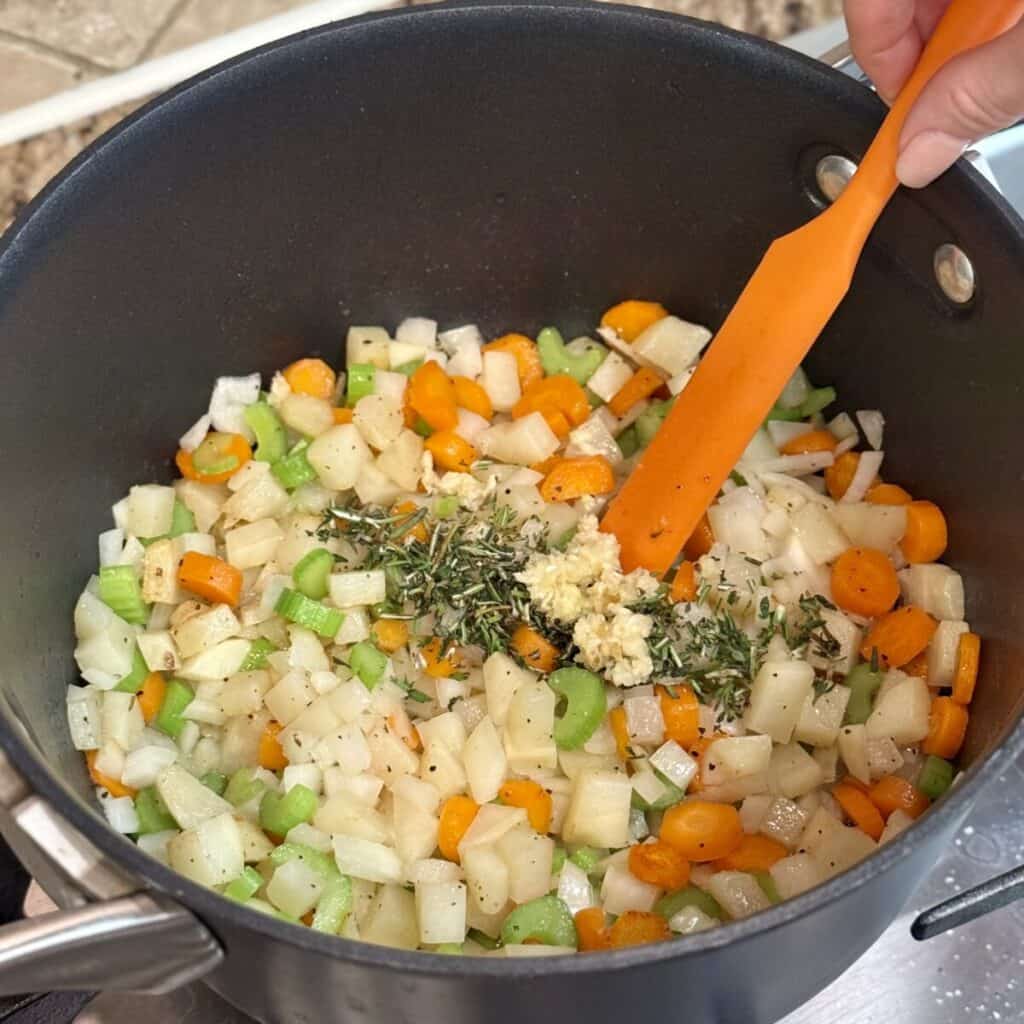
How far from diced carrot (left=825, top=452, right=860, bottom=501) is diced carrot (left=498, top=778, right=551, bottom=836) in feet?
1.82

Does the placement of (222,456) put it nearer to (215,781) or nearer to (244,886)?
(215,781)

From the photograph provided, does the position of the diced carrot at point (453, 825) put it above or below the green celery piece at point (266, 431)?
below

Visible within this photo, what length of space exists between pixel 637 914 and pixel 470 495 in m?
0.52

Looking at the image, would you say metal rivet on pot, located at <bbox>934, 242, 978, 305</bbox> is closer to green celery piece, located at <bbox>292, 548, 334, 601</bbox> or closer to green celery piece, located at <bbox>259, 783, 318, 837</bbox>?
green celery piece, located at <bbox>292, 548, 334, 601</bbox>

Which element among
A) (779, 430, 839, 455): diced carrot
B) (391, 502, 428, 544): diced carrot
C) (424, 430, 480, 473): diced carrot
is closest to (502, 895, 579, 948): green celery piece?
(391, 502, 428, 544): diced carrot

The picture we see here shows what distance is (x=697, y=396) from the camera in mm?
1410

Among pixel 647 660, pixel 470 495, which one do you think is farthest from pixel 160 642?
pixel 647 660

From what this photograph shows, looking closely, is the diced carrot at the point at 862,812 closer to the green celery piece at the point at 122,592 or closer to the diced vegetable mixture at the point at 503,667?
the diced vegetable mixture at the point at 503,667

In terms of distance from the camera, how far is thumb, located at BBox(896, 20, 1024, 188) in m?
1.08

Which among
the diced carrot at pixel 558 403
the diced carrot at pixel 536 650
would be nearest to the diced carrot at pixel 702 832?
the diced carrot at pixel 536 650

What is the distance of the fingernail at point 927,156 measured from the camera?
1161 millimetres

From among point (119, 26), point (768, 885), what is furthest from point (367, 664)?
point (119, 26)

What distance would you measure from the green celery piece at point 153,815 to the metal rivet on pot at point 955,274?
99 cm

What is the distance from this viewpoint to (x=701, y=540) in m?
1.55
